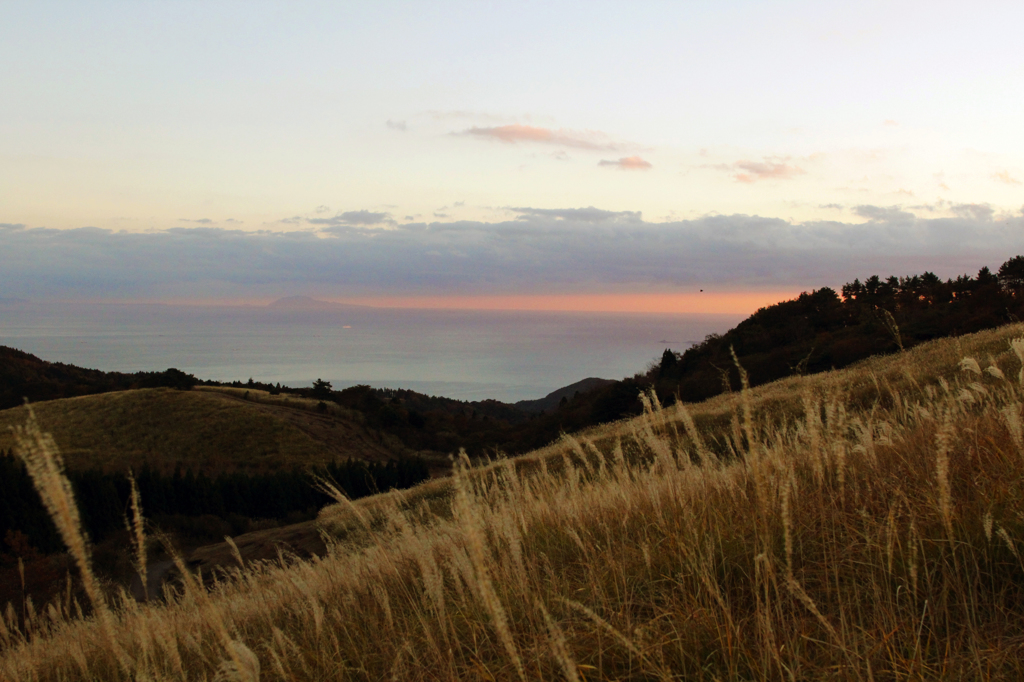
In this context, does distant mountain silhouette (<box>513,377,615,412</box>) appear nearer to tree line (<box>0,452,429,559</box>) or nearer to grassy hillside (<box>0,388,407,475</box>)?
grassy hillside (<box>0,388,407,475</box>)

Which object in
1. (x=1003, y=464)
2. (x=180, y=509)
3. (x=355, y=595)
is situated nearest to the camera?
(x=1003, y=464)

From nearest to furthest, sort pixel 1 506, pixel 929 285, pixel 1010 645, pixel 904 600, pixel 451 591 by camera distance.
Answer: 1. pixel 1010 645
2. pixel 904 600
3. pixel 451 591
4. pixel 1 506
5. pixel 929 285

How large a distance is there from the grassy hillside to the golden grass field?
45.7 m

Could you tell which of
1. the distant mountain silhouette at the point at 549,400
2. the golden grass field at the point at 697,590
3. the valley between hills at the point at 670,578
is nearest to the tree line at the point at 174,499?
the valley between hills at the point at 670,578

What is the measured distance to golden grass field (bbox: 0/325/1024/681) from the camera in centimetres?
208

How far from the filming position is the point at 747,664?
2059 millimetres

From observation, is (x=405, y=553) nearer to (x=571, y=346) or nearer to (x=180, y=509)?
(x=180, y=509)

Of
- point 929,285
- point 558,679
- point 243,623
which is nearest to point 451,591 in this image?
point 558,679

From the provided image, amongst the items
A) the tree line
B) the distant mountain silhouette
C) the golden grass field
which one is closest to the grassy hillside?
the tree line

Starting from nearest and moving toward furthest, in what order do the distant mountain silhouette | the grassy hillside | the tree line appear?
the tree line
the grassy hillside
the distant mountain silhouette

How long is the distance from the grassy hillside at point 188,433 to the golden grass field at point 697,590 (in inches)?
1799

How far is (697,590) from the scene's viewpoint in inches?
107

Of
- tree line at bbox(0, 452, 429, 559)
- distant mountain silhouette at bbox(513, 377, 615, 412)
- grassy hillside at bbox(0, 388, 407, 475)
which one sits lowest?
distant mountain silhouette at bbox(513, 377, 615, 412)

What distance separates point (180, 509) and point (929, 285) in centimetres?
6445
